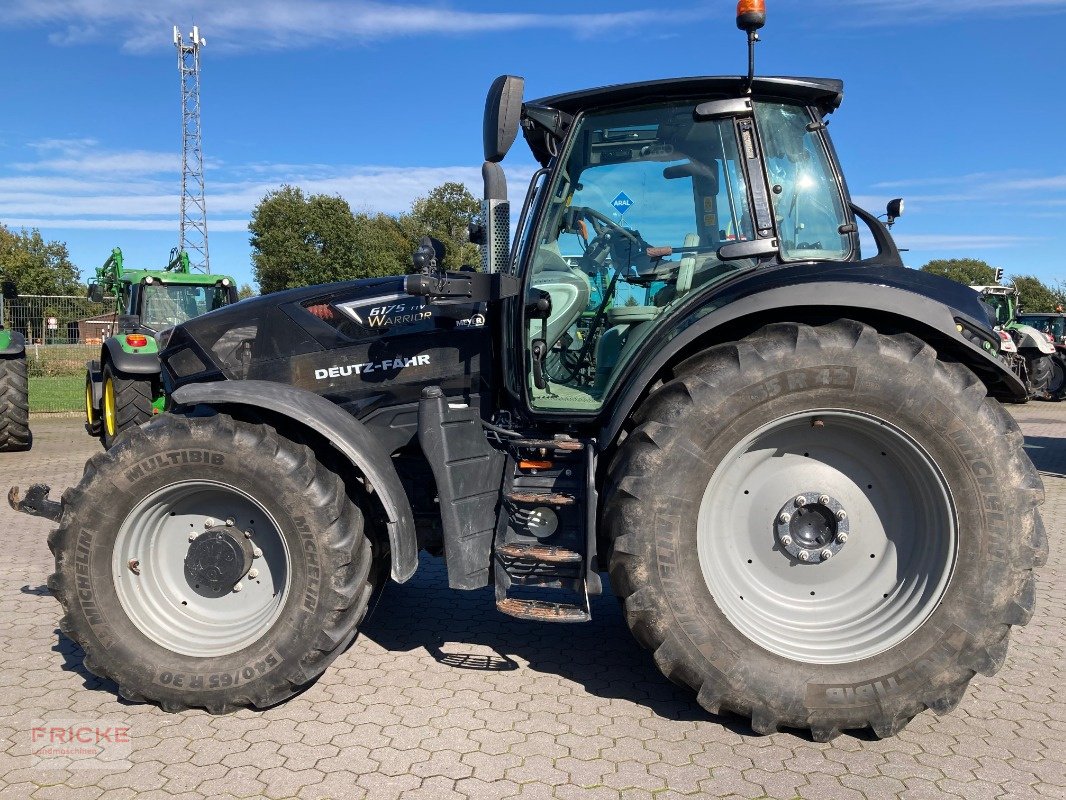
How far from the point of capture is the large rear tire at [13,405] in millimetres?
10336

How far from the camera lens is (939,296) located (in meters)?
3.25

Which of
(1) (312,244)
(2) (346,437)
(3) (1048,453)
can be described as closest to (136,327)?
(2) (346,437)

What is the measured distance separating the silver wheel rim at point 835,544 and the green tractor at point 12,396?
10044 mm

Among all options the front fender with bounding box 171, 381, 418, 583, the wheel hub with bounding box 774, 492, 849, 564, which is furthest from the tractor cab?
the wheel hub with bounding box 774, 492, 849, 564

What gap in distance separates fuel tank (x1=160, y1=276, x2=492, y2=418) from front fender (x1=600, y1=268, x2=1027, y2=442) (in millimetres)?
936

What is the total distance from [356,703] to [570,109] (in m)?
2.80

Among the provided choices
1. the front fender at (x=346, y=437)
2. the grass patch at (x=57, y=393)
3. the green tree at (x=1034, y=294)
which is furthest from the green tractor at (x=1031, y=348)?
the green tree at (x=1034, y=294)

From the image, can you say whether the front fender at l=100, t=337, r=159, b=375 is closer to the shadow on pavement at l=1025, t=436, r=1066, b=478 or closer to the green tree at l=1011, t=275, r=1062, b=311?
the shadow on pavement at l=1025, t=436, r=1066, b=478

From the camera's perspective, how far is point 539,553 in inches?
134

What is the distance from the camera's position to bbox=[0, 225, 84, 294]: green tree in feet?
129

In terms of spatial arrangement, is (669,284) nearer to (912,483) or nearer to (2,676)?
(912,483)

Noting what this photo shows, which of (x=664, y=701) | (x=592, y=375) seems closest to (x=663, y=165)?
(x=592, y=375)

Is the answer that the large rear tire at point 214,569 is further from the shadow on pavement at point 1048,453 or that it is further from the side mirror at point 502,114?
the shadow on pavement at point 1048,453

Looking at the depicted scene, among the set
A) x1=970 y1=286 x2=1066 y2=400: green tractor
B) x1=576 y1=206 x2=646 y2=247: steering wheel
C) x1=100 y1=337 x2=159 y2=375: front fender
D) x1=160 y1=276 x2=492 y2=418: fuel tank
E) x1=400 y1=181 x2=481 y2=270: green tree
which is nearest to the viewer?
x1=576 y1=206 x2=646 y2=247: steering wheel
